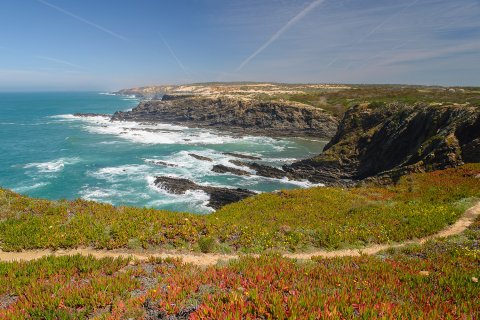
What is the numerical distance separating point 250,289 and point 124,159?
211 ft

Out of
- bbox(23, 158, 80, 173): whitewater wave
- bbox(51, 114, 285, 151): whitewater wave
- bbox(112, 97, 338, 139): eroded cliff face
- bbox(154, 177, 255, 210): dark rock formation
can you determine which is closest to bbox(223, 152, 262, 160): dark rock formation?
bbox(51, 114, 285, 151): whitewater wave

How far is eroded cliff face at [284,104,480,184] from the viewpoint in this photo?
3332 centimetres

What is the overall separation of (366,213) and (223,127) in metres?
95.6

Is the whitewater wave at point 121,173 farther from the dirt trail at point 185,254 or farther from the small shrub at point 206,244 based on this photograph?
the small shrub at point 206,244

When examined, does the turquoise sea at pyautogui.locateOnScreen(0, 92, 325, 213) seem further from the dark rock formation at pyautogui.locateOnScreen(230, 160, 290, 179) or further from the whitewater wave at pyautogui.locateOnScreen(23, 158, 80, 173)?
the dark rock formation at pyautogui.locateOnScreen(230, 160, 290, 179)

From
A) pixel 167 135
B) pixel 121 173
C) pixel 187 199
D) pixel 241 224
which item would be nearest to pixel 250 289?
pixel 241 224

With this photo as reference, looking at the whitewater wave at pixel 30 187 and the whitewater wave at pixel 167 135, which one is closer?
the whitewater wave at pixel 30 187

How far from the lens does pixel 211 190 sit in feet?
149

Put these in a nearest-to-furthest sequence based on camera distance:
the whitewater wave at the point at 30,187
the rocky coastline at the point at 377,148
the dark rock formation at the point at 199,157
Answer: the rocky coastline at the point at 377,148 < the whitewater wave at the point at 30,187 < the dark rock formation at the point at 199,157

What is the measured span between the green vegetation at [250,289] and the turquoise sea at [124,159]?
2835 centimetres

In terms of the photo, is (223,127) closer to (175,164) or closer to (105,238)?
(175,164)

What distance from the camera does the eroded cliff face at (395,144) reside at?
33316 millimetres

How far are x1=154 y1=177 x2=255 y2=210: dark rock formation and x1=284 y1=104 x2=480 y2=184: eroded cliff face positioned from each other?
15125 millimetres

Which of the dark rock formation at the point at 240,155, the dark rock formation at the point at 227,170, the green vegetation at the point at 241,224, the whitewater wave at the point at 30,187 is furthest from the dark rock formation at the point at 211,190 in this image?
the dark rock formation at the point at 240,155
